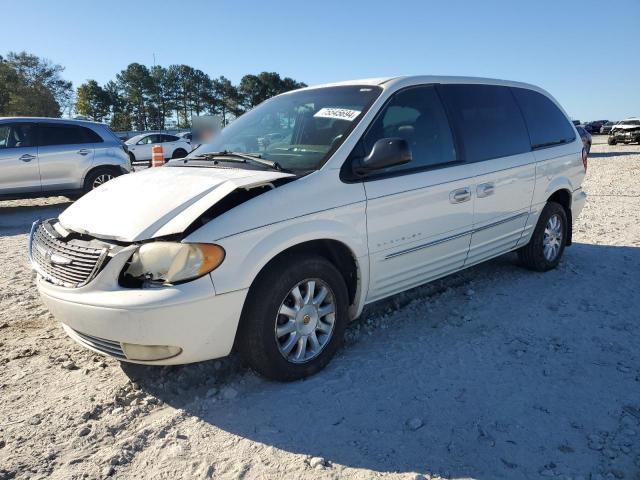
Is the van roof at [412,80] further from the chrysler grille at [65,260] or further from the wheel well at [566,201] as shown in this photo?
the chrysler grille at [65,260]

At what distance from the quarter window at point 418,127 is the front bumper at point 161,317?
1.47m

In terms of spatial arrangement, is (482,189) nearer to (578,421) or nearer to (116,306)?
(578,421)

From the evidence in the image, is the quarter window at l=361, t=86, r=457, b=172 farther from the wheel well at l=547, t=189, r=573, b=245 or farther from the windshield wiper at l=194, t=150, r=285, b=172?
the wheel well at l=547, t=189, r=573, b=245

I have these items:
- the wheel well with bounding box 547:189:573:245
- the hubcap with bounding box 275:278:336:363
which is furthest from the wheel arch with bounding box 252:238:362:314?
the wheel well with bounding box 547:189:573:245

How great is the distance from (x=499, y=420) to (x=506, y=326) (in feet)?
4.29

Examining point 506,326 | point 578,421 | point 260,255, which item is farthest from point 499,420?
point 260,255

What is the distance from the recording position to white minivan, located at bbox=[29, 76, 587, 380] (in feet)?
8.41

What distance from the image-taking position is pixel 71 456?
93.5 inches

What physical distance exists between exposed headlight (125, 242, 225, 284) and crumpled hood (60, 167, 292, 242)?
82mm

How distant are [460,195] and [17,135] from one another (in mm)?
8880

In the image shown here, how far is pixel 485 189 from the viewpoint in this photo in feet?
13.2

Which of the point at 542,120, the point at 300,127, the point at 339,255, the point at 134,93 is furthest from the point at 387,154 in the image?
the point at 134,93

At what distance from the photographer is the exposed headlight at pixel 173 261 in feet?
8.29

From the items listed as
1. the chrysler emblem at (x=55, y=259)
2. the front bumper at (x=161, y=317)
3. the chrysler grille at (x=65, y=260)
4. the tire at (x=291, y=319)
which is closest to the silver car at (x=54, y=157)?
the chrysler grille at (x=65, y=260)
